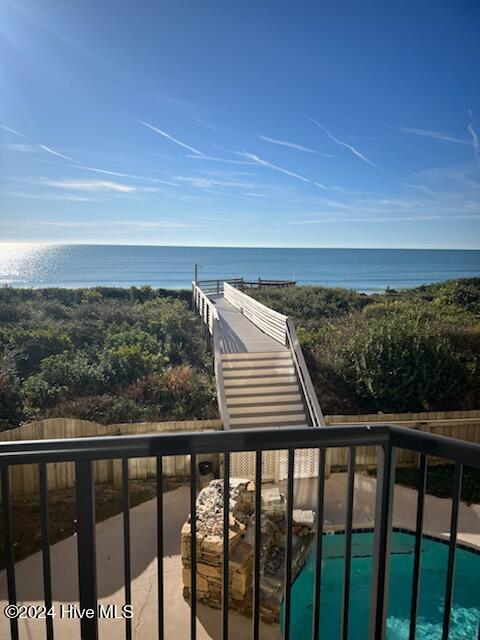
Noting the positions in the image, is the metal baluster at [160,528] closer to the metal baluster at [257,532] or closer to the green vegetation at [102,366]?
the metal baluster at [257,532]

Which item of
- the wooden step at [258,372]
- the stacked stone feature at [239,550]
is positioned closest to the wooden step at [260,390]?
the wooden step at [258,372]

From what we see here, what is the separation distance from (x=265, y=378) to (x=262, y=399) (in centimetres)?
63

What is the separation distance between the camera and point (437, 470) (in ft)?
24.1

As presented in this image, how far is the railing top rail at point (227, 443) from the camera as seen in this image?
3.70 ft

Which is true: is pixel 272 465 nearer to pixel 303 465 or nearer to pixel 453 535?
pixel 303 465

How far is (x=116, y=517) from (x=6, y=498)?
5.22 meters

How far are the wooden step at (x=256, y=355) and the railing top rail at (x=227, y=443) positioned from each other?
7760mm

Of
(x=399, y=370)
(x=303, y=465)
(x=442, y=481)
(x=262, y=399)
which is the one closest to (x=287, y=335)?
(x=262, y=399)

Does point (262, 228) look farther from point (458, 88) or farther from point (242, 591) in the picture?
point (242, 591)

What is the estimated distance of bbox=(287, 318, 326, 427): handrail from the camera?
7.39 meters

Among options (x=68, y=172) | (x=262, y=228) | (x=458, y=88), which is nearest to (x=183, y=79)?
(x=458, y=88)

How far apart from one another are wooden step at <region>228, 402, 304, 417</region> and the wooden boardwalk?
158cm

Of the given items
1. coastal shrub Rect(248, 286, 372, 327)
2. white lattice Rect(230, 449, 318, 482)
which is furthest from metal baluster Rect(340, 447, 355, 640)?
coastal shrub Rect(248, 286, 372, 327)

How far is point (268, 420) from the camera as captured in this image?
7.67 m
